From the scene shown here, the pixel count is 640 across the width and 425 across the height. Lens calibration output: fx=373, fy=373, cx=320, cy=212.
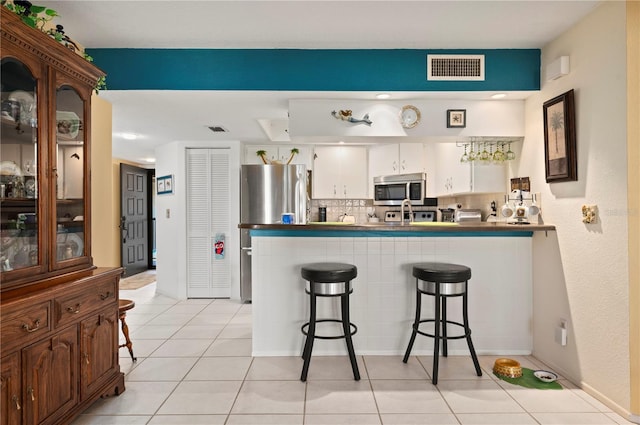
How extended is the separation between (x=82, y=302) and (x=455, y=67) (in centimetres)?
304

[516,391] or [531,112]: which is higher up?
[531,112]

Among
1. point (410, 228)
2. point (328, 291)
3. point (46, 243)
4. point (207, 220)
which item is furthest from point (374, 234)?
point (207, 220)

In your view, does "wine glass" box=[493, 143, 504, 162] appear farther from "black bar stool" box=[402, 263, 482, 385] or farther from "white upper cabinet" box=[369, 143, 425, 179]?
"white upper cabinet" box=[369, 143, 425, 179]

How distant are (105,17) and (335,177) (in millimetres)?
3608

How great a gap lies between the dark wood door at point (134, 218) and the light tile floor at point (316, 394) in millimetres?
3889

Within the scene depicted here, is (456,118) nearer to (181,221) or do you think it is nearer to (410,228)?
(410,228)

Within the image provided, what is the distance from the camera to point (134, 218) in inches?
273

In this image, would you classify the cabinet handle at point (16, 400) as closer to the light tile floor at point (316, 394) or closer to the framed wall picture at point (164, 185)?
the light tile floor at point (316, 394)

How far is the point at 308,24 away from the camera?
2.58m

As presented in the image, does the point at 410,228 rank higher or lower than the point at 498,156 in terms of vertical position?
lower

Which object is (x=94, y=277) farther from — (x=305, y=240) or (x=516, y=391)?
(x=516, y=391)

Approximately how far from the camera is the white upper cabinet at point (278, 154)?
5281mm

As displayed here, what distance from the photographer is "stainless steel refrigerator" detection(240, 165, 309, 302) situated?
15.9ft

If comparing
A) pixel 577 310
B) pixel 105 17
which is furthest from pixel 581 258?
pixel 105 17
